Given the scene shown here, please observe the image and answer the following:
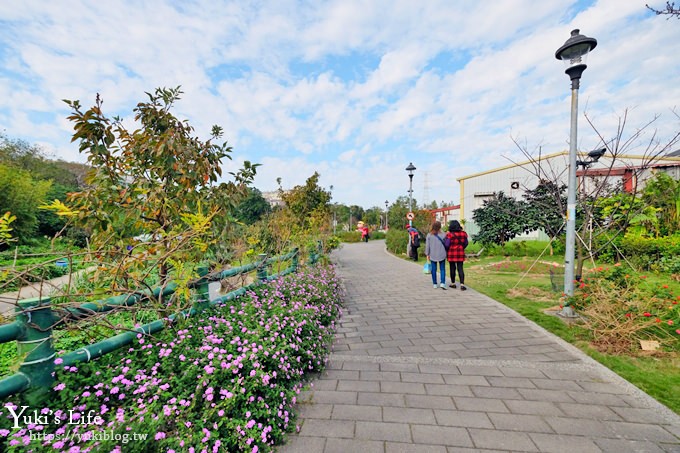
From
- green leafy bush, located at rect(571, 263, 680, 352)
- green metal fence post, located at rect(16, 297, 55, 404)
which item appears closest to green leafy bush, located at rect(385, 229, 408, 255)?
green leafy bush, located at rect(571, 263, 680, 352)

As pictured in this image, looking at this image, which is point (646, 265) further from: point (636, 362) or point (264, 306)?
point (264, 306)

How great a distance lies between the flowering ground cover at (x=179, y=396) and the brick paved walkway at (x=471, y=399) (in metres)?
0.34

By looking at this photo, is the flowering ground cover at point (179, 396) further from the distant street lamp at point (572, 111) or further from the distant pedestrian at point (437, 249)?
the distant pedestrian at point (437, 249)

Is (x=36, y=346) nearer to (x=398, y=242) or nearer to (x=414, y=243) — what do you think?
(x=414, y=243)

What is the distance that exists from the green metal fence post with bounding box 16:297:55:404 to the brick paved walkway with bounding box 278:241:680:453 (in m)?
1.48

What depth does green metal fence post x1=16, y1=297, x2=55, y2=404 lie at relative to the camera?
156cm

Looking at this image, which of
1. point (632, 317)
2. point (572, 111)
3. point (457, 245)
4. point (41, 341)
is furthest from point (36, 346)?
point (457, 245)

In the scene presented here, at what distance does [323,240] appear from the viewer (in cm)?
1073

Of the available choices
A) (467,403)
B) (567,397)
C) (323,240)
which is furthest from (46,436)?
(323,240)

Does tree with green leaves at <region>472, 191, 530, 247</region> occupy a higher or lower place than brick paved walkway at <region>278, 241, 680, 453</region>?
higher

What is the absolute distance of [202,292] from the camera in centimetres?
292

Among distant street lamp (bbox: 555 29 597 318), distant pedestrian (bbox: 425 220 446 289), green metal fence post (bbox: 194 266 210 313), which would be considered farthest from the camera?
distant pedestrian (bbox: 425 220 446 289)

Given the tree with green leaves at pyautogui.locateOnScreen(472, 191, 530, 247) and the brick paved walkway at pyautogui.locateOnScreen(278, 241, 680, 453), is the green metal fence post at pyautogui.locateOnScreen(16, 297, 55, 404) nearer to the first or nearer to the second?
the brick paved walkway at pyautogui.locateOnScreen(278, 241, 680, 453)

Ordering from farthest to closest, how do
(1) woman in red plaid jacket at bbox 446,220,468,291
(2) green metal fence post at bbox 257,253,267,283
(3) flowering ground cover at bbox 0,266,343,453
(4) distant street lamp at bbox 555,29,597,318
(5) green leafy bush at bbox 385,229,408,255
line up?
1. (5) green leafy bush at bbox 385,229,408,255
2. (1) woman in red plaid jacket at bbox 446,220,468,291
3. (2) green metal fence post at bbox 257,253,267,283
4. (4) distant street lamp at bbox 555,29,597,318
5. (3) flowering ground cover at bbox 0,266,343,453
